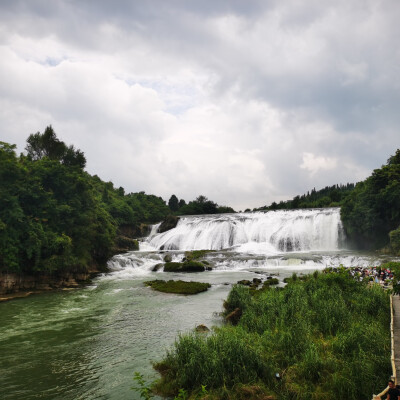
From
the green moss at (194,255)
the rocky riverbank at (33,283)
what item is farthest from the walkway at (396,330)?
the green moss at (194,255)

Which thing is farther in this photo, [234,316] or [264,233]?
[264,233]

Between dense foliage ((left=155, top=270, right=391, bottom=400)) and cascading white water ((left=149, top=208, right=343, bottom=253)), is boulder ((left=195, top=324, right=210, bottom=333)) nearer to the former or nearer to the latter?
dense foliage ((left=155, top=270, right=391, bottom=400))

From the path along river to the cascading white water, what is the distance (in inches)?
388

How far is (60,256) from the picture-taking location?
21719 mm

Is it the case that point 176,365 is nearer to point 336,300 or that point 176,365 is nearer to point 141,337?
point 141,337

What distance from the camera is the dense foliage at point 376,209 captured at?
34.8 meters

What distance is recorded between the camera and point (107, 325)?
1287 centimetres

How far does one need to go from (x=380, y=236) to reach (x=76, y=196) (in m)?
36.2

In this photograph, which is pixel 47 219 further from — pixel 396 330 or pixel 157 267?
pixel 396 330

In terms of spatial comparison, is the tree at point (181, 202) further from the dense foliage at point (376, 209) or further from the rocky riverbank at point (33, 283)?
the rocky riverbank at point (33, 283)

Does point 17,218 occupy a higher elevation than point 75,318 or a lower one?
higher

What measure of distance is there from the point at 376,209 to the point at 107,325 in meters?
35.2

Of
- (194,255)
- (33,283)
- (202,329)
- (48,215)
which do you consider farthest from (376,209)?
(33,283)

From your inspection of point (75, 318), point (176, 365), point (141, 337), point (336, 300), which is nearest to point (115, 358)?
point (141, 337)
